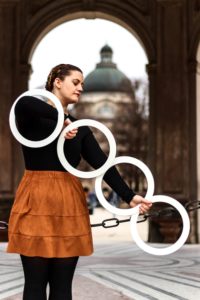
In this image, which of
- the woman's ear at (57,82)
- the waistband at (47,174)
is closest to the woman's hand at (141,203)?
the waistband at (47,174)

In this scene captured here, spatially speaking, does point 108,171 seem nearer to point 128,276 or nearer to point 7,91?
point 128,276

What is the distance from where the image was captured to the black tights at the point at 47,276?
3162 millimetres

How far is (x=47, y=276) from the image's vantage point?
3.23m

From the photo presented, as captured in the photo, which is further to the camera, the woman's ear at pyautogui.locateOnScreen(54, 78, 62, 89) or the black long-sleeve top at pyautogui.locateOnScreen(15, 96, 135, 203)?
the woman's ear at pyautogui.locateOnScreen(54, 78, 62, 89)

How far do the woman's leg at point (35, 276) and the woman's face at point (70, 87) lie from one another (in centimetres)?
84

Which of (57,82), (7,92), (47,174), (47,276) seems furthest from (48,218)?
(7,92)

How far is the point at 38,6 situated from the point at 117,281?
8581mm

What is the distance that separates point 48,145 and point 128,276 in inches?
195

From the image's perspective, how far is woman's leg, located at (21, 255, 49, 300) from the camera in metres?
3.16

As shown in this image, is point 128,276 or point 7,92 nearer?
point 128,276

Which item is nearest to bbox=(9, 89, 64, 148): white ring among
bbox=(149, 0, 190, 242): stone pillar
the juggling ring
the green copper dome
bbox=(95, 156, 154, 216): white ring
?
the juggling ring

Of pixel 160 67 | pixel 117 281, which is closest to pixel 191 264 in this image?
pixel 117 281

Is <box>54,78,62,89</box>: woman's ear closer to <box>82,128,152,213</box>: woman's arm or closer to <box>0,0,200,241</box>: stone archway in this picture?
<box>82,128,152,213</box>: woman's arm

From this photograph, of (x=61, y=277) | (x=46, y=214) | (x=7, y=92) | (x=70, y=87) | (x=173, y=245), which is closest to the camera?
(x=46, y=214)
